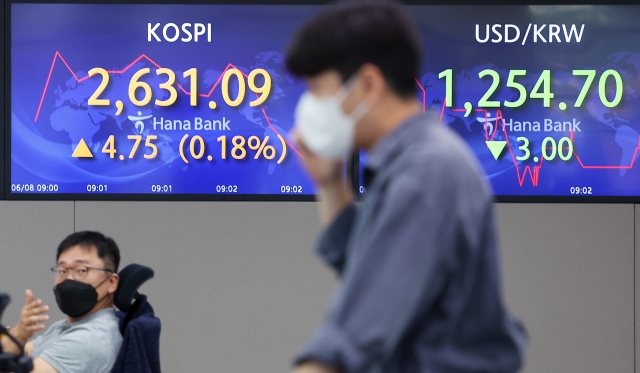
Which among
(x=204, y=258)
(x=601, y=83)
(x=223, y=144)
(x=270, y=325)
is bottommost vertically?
(x=270, y=325)

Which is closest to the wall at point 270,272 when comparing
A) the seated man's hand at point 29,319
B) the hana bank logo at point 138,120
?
the hana bank logo at point 138,120

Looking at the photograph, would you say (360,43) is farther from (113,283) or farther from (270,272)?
(270,272)

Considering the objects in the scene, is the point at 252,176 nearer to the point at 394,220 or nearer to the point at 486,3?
the point at 486,3

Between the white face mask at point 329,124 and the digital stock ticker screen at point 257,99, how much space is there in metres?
2.61

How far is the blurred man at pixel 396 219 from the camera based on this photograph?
0.88 m

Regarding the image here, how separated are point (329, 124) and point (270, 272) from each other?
9.08ft

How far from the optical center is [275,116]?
3.67 m

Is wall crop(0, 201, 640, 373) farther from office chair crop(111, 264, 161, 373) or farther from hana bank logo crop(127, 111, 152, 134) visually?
office chair crop(111, 264, 161, 373)

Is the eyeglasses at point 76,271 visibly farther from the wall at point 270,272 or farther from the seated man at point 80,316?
the wall at point 270,272

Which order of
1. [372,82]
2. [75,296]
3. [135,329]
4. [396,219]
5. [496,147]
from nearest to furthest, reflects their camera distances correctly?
[396,219], [372,82], [135,329], [75,296], [496,147]

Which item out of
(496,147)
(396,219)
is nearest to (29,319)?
(396,219)

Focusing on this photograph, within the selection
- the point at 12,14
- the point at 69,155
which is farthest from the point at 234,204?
the point at 12,14

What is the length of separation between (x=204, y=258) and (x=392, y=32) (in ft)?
9.41

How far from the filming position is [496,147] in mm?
3648
